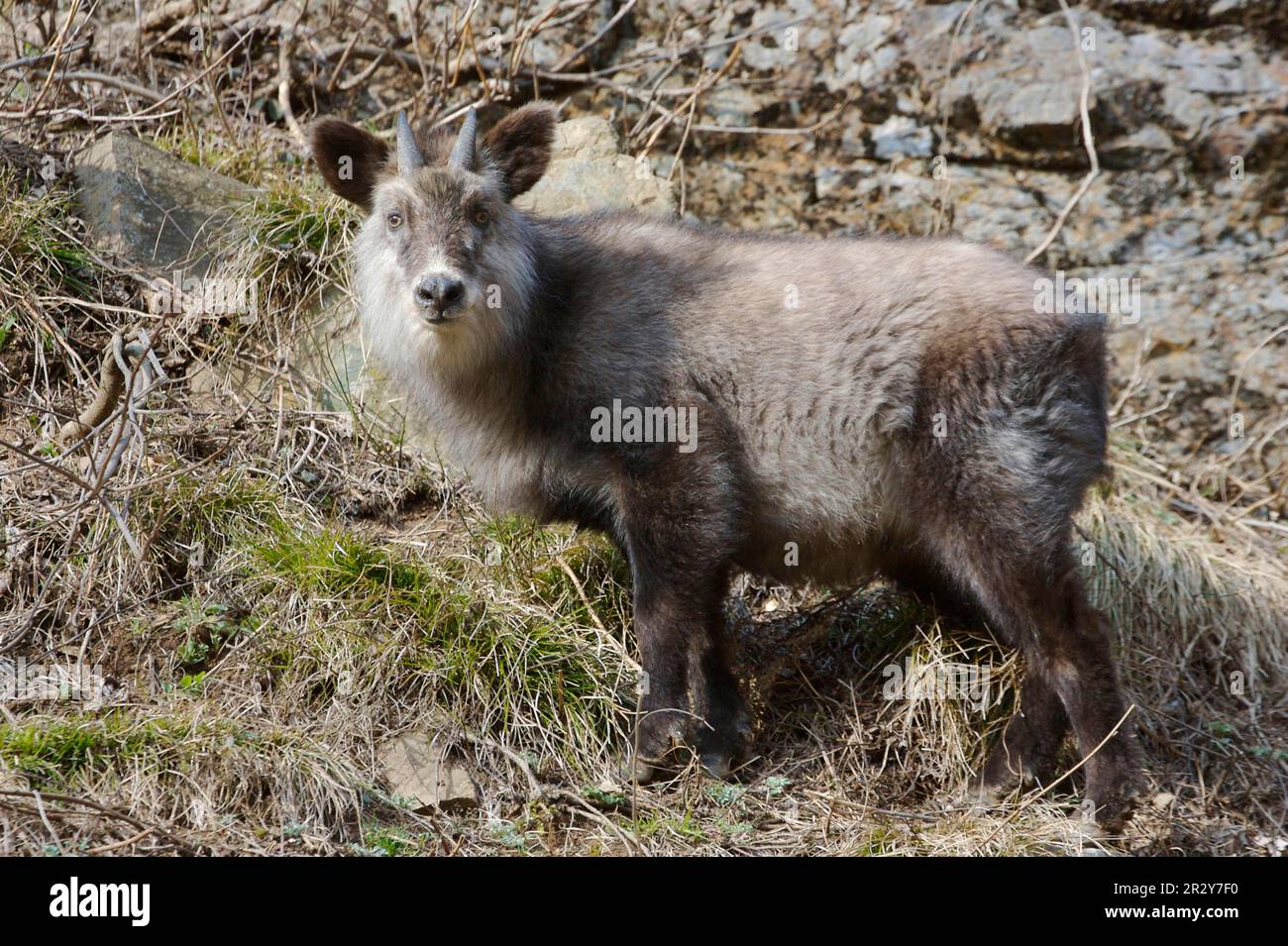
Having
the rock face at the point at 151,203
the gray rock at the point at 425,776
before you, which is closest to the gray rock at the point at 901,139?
the rock face at the point at 151,203

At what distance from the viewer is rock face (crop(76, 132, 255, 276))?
6.15m

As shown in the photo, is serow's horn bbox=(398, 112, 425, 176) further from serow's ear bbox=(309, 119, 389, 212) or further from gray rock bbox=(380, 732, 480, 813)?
gray rock bbox=(380, 732, 480, 813)

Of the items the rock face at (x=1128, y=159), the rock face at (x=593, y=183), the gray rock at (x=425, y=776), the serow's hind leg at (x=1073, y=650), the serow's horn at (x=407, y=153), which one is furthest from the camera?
the rock face at (x=1128, y=159)

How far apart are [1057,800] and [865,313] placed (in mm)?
1952

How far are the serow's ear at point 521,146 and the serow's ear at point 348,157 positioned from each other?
435 millimetres

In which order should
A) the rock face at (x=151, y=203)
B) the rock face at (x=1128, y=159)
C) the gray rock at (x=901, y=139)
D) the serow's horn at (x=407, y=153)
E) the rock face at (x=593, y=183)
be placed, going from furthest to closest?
the gray rock at (x=901, y=139) < the rock face at (x=1128, y=159) < the rock face at (x=593, y=183) < the rock face at (x=151, y=203) < the serow's horn at (x=407, y=153)

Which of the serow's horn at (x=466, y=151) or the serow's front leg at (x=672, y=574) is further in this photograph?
the serow's horn at (x=466, y=151)

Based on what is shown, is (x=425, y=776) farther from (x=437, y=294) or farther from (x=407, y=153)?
(x=407, y=153)

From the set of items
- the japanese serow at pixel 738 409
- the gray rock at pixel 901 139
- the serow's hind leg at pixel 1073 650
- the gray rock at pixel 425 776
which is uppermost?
the gray rock at pixel 901 139

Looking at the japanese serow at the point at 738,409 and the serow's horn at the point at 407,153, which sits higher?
the serow's horn at the point at 407,153

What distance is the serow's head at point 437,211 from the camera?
15.0 feet

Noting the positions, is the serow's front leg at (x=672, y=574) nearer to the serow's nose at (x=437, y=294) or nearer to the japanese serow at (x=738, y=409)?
the japanese serow at (x=738, y=409)

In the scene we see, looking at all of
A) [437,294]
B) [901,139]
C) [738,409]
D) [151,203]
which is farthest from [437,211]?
[901,139]

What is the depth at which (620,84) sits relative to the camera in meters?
7.52
